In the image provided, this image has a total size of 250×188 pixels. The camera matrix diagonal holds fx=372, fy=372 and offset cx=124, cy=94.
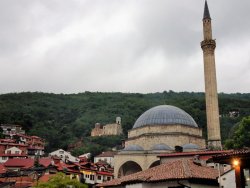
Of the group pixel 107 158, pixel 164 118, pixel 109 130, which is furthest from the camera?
pixel 109 130

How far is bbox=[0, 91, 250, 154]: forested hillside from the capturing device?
2719 inches

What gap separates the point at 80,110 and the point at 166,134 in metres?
63.2

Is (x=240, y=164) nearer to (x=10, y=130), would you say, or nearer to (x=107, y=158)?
(x=107, y=158)

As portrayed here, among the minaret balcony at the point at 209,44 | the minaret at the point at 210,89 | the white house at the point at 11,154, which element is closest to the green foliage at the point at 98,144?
the white house at the point at 11,154

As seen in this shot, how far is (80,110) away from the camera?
95.2 metres

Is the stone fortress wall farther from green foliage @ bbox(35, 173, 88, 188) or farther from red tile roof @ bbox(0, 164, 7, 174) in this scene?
green foliage @ bbox(35, 173, 88, 188)

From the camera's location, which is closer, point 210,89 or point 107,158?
point 210,89

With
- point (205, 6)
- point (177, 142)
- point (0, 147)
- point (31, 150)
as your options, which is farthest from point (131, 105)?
point (177, 142)

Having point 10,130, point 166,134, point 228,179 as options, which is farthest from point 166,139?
point 10,130

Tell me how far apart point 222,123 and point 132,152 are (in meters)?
36.1

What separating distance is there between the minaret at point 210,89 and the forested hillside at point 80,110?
19841 millimetres

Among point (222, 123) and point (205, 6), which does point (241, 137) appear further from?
point (222, 123)

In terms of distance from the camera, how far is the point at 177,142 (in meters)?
33.4

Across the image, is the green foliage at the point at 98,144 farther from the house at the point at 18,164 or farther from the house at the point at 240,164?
the house at the point at 240,164
